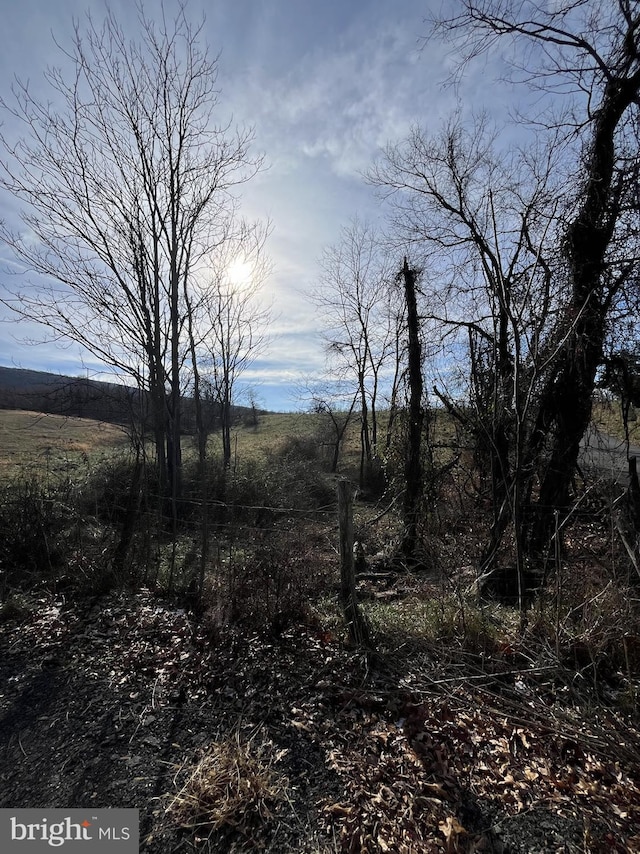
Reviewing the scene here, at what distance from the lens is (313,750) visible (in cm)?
259

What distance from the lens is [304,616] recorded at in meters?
4.00

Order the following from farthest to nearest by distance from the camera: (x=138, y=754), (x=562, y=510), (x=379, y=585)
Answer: (x=379, y=585) < (x=562, y=510) < (x=138, y=754)

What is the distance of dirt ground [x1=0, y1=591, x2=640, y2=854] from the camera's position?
80.7 inches

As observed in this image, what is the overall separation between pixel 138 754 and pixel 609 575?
13.3ft

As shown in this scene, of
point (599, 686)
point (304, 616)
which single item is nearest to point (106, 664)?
point (304, 616)

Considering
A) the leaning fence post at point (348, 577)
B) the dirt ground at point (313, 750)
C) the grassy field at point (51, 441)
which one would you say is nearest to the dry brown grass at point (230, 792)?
the dirt ground at point (313, 750)

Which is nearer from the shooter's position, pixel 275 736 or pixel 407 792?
pixel 407 792

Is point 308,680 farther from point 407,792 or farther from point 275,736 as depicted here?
point 407,792
